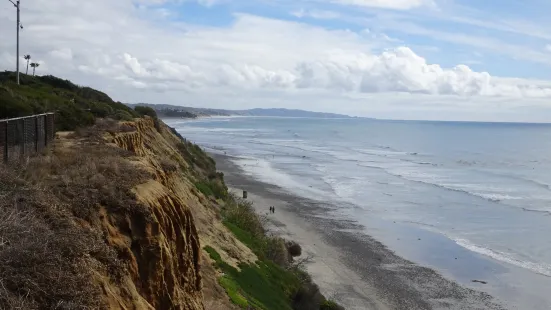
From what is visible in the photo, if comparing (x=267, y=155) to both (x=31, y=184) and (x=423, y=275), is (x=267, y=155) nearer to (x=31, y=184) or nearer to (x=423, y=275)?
(x=423, y=275)

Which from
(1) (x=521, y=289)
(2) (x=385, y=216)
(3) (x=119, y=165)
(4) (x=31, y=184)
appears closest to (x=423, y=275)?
(1) (x=521, y=289)

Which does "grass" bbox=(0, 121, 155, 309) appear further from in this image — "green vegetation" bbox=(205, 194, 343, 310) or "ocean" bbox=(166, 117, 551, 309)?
"ocean" bbox=(166, 117, 551, 309)

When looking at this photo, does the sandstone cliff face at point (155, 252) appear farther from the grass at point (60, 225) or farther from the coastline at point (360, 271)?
the coastline at point (360, 271)

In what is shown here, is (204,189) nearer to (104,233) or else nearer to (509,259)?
(509,259)

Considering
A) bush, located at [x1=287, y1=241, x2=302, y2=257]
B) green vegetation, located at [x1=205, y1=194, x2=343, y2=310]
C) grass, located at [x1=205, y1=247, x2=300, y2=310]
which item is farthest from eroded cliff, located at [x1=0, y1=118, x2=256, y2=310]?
bush, located at [x1=287, y1=241, x2=302, y2=257]

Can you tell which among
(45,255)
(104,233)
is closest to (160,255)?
(104,233)

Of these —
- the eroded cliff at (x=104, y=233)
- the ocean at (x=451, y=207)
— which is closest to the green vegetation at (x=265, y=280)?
the eroded cliff at (x=104, y=233)
